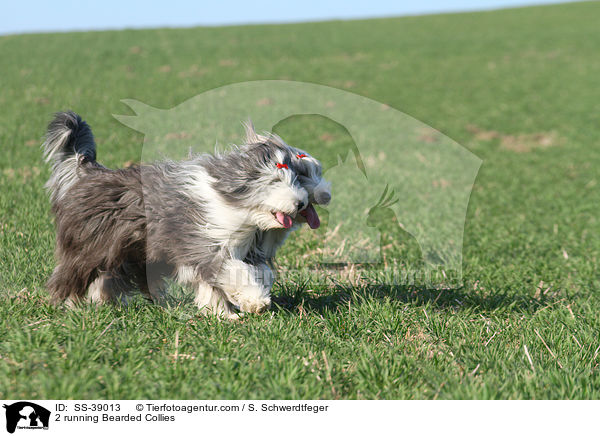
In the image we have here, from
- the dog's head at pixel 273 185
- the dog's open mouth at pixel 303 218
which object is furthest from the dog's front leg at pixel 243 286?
the dog's open mouth at pixel 303 218

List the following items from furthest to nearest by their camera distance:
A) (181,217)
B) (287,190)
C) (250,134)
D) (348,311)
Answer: (348,311) → (250,134) → (181,217) → (287,190)

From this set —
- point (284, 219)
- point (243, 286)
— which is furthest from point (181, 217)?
point (284, 219)

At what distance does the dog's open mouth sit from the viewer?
12.3 feet

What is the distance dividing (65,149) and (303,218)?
1.99 metres

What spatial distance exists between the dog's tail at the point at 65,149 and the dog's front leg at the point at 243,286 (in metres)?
1.47

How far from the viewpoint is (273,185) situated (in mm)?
3734

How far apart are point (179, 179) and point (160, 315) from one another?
0.99 meters

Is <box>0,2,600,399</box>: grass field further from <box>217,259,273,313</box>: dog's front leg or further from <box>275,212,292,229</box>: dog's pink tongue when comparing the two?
<box>275,212,292,229</box>: dog's pink tongue

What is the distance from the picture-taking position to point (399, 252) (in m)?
6.59

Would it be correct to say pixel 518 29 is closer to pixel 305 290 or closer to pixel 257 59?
pixel 257 59

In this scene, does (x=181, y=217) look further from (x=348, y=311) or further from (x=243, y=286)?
(x=348, y=311)

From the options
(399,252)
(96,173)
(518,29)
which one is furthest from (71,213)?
(518,29)

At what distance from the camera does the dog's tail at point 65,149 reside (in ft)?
14.3

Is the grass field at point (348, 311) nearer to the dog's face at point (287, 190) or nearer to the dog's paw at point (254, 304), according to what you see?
the dog's paw at point (254, 304)
